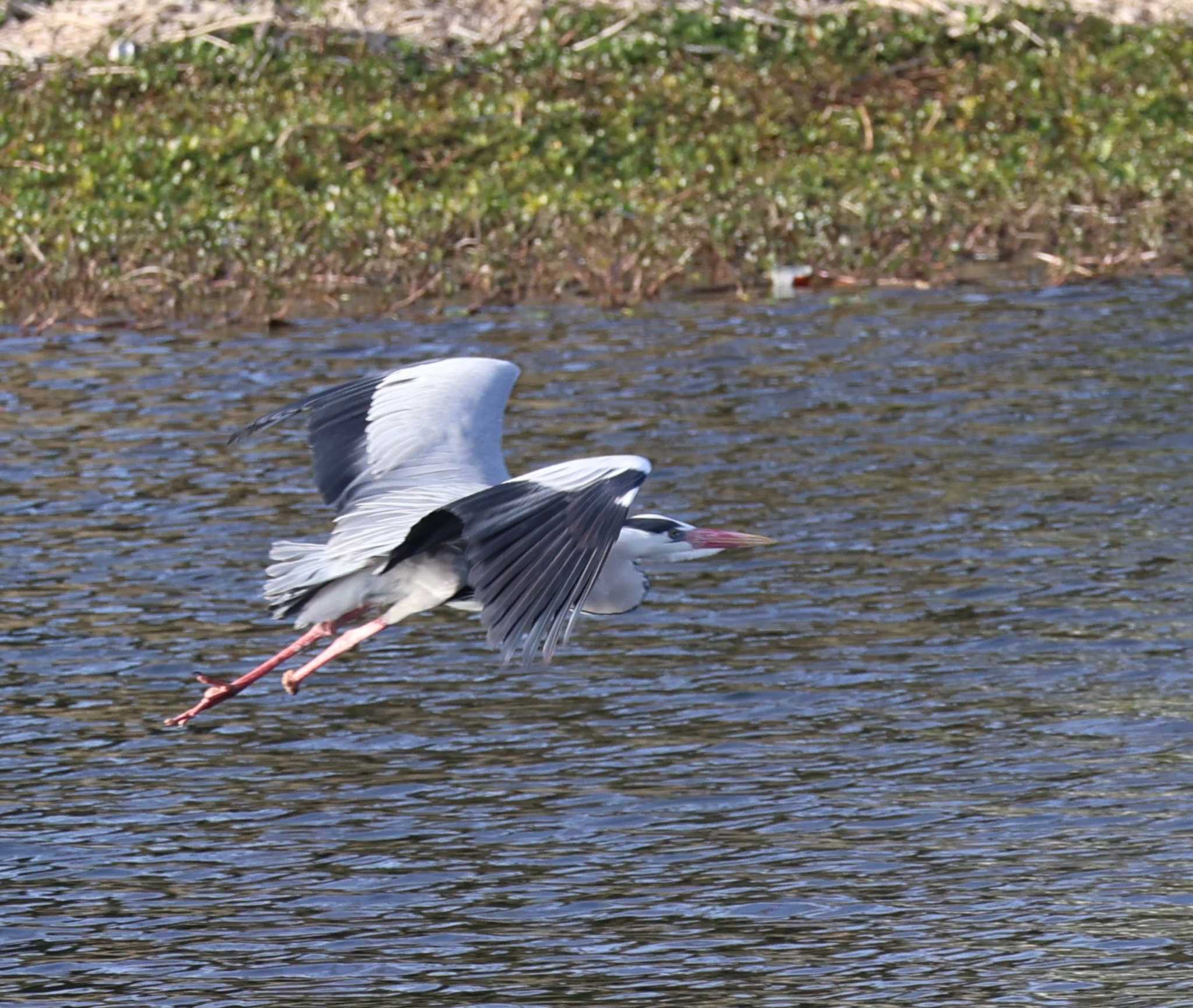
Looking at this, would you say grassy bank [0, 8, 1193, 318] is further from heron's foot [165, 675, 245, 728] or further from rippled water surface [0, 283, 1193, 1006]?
heron's foot [165, 675, 245, 728]

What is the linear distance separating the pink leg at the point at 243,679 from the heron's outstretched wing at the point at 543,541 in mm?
954

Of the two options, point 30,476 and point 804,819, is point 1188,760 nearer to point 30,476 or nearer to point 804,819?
point 804,819

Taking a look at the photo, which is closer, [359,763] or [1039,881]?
[1039,881]

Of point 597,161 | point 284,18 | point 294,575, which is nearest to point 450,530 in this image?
point 294,575

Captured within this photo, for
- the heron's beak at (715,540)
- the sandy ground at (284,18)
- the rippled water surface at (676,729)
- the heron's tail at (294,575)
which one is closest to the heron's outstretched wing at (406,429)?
the heron's tail at (294,575)

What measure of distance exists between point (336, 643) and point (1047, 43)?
47.8ft

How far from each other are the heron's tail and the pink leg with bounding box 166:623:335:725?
0.34ft

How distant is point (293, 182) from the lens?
18281 millimetres

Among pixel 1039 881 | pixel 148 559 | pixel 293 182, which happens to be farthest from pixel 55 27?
pixel 1039 881

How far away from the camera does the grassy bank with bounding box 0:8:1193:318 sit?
1664 cm

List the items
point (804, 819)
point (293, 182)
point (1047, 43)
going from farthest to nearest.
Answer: point (1047, 43) → point (293, 182) → point (804, 819)

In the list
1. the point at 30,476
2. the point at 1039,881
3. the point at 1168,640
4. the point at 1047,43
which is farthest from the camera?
the point at 1047,43

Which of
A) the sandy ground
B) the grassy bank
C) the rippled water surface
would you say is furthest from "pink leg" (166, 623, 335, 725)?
the sandy ground

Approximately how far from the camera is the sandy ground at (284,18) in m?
20.2
